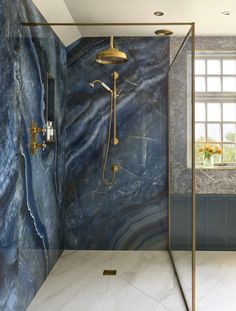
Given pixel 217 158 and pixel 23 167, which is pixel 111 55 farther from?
pixel 217 158

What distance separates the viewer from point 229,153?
13.2 ft

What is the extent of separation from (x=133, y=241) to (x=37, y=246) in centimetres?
130

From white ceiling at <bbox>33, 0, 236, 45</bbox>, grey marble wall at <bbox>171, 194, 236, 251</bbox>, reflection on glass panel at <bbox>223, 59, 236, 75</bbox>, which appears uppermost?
white ceiling at <bbox>33, 0, 236, 45</bbox>

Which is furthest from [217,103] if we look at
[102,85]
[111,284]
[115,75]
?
[111,284]

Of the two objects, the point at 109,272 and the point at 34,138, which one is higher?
the point at 34,138

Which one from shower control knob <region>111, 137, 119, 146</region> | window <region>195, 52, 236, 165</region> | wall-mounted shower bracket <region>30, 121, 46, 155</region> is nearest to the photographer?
wall-mounted shower bracket <region>30, 121, 46, 155</region>

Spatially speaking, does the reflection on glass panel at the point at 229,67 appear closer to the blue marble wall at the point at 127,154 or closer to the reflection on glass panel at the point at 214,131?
the reflection on glass panel at the point at 214,131

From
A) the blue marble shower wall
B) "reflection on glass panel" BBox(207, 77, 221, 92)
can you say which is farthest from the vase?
the blue marble shower wall

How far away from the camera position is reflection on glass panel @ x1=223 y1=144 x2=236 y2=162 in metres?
4.03

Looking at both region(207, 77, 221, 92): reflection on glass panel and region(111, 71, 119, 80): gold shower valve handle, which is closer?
region(111, 71, 119, 80): gold shower valve handle

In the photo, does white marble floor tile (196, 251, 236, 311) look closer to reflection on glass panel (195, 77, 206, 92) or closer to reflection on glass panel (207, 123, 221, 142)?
reflection on glass panel (207, 123, 221, 142)

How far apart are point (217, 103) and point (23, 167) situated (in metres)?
2.54

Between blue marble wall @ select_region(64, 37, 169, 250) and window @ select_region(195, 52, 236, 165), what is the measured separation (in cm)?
53

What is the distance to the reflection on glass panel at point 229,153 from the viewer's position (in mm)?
4027
